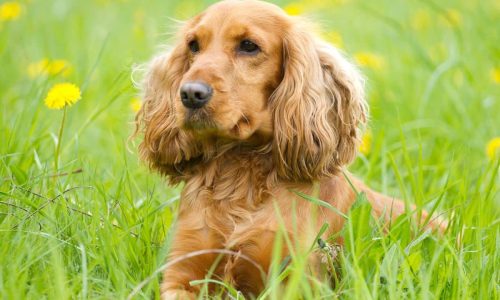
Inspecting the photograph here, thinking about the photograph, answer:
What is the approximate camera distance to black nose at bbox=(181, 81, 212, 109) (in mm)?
2906

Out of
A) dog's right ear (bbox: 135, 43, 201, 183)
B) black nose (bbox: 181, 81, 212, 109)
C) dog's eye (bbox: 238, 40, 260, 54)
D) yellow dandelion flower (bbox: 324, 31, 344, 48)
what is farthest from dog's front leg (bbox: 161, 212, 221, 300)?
yellow dandelion flower (bbox: 324, 31, 344, 48)

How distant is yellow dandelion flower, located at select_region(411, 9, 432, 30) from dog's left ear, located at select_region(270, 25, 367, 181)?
13.5 feet

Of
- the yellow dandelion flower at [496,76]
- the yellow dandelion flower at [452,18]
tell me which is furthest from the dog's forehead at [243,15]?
the yellow dandelion flower at [496,76]

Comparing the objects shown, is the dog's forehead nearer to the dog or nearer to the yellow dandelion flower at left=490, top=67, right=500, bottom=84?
the dog

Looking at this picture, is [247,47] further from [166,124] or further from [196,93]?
[166,124]

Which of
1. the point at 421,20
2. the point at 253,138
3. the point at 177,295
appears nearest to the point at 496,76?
the point at 421,20

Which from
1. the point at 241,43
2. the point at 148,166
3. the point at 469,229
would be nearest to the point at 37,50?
the point at 148,166

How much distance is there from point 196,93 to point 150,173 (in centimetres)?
74

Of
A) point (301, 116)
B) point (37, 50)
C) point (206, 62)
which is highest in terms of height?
point (206, 62)

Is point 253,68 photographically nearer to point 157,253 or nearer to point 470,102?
point 157,253

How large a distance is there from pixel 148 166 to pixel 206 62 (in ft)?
2.10

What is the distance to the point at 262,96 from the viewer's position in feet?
10.4

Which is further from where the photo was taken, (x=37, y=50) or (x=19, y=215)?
(x=37, y=50)

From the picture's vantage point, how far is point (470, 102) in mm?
5188
